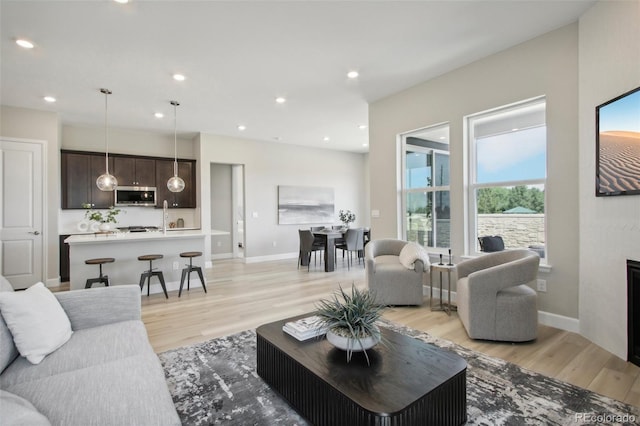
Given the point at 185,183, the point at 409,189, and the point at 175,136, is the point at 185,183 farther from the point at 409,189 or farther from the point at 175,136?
the point at 409,189

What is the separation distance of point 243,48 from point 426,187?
3.08 m

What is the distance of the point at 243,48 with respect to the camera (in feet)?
11.1

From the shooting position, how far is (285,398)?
1.96 meters

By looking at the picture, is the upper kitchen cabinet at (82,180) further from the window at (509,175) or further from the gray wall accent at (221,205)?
the window at (509,175)

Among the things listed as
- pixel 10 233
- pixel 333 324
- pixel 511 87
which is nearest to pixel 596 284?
pixel 511 87

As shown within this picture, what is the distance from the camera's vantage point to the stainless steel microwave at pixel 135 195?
632 cm

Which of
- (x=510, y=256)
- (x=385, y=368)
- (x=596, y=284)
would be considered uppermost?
(x=510, y=256)

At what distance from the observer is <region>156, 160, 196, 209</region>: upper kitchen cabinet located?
6.80 m

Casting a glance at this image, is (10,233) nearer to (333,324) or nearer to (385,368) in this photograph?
(333,324)

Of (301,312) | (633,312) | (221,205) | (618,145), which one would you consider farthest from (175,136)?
(633,312)

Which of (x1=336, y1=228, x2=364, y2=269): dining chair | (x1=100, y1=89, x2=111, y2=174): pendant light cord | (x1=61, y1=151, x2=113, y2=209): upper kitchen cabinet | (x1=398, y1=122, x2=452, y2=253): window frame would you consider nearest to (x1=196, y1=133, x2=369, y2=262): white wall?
(x1=100, y1=89, x2=111, y2=174): pendant light cord

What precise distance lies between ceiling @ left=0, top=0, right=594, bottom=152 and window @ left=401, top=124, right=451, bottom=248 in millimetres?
Result: 857

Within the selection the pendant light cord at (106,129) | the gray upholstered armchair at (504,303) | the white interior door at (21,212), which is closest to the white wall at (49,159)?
the white interior door at (21,212)

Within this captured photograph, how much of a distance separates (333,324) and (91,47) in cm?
382
